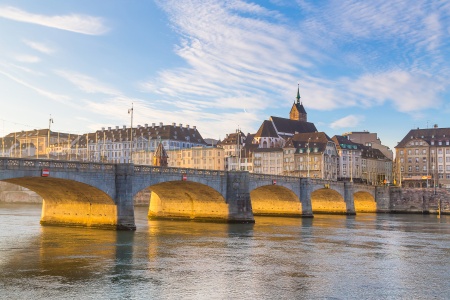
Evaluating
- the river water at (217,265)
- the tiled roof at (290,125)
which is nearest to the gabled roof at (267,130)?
the tiled roof at (290,125)

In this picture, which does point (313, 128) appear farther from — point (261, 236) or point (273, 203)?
point (261, 236)

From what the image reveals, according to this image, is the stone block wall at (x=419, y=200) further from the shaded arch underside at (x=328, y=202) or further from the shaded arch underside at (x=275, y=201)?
the shaded arch underside at (x=275, y=201)

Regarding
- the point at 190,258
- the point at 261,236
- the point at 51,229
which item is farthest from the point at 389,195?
the point at 190,258

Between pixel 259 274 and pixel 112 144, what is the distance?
158 meters

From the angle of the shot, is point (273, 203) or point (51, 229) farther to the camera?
point (273, 203)

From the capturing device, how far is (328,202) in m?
109

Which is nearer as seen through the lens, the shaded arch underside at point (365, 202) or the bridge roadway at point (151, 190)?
the bridge roadway at point (151, 190)

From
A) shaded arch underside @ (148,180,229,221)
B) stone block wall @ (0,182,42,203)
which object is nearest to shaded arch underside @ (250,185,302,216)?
shaded arch underside @ (148,180,229,221)

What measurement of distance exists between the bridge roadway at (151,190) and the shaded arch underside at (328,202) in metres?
2.85

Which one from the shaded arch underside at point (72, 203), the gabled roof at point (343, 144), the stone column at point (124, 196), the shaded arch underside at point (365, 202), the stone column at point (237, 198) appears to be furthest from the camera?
the gabled roof at point (343, 144)

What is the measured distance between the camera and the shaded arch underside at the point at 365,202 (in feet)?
407

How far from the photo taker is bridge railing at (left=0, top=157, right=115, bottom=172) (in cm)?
4662

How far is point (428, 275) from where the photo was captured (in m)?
33.2

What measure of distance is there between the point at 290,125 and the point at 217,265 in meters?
150
